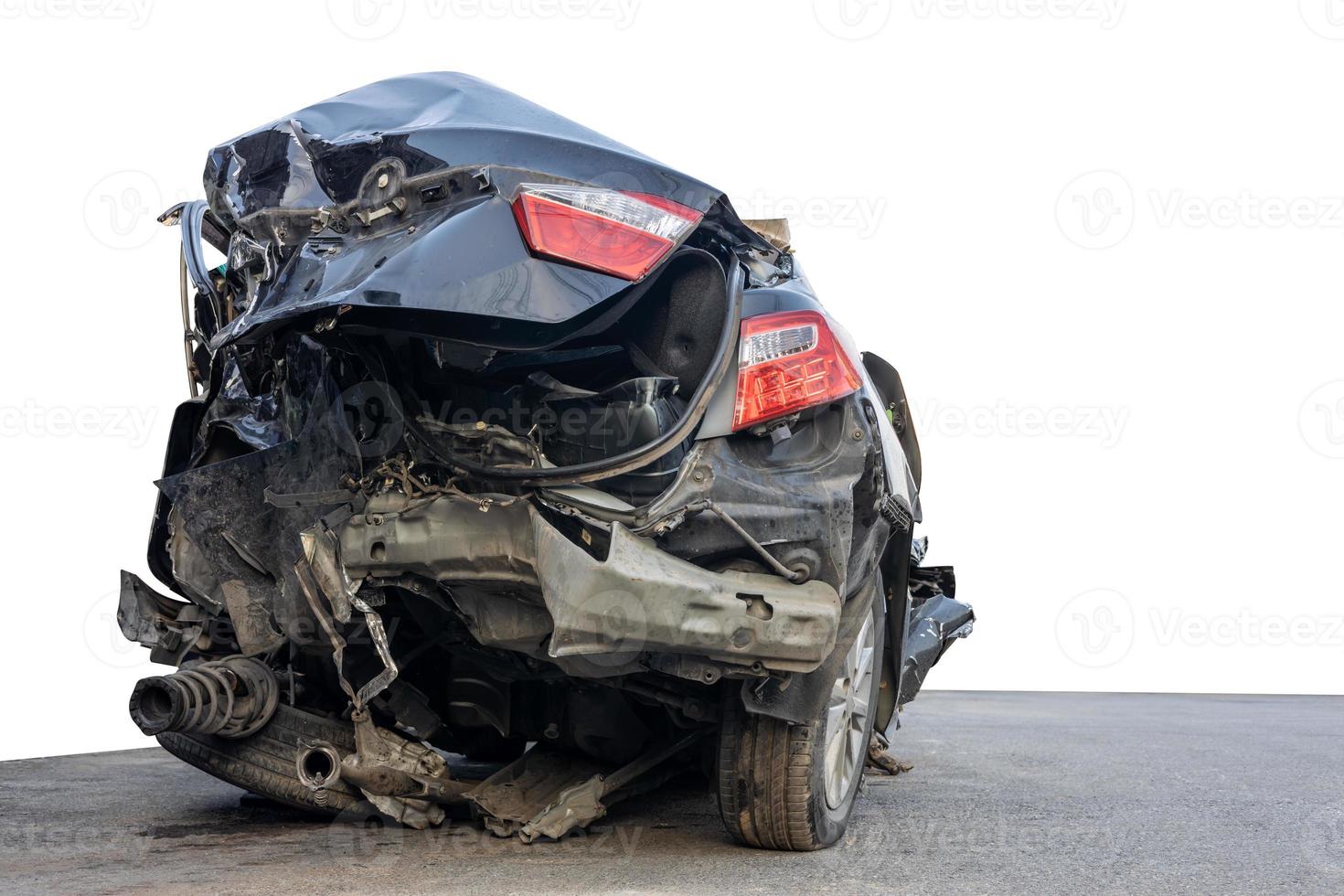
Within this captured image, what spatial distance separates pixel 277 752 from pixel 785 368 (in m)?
2.17

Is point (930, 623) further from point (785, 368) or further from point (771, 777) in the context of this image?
point (785, 368)

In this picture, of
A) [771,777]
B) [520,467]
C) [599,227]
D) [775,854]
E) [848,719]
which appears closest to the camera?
[599,227]

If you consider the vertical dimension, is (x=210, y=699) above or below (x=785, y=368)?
below

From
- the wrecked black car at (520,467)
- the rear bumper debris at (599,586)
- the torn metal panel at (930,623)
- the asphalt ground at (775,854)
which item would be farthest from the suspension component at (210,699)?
the torn metal panel at (930,623)

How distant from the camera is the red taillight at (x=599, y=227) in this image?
3.25 m

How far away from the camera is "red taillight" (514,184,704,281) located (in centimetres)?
325

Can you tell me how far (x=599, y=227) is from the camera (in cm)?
330

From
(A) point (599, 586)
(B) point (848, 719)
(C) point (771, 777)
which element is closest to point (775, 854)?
(C) point (771, 777)

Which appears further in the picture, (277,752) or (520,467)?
(277,752)

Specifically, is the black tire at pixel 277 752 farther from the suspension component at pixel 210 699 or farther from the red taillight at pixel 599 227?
the red taillight at pixel 599 227

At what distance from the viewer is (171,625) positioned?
181 inches

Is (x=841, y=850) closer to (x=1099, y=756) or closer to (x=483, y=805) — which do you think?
(x=483, y=805)

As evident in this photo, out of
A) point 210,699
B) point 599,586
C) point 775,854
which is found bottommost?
point 775,854

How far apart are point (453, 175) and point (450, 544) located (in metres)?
0.97
